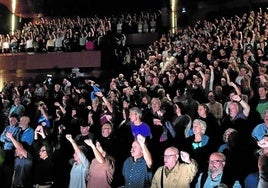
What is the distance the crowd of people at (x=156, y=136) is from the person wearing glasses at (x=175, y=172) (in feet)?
0.04

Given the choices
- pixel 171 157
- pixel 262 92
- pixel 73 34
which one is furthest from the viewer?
pixel 73 34

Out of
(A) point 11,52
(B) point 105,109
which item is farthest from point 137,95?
(A) point 11,52

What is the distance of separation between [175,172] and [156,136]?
1.92 metres

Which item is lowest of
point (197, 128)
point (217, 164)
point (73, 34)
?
point (217, 164)

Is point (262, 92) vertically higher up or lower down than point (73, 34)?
lower down

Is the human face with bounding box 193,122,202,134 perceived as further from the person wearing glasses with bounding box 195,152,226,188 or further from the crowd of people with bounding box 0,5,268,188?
the person wearing glasses with bounding box 195,152,226,188

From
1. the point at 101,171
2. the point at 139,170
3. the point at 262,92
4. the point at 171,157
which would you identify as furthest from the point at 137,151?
the point at 262,92

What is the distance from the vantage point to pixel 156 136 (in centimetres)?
707

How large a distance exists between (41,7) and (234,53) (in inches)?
695

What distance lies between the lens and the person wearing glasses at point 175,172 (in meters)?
5.11

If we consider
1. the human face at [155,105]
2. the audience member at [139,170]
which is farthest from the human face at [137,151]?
the human face at [155,105]

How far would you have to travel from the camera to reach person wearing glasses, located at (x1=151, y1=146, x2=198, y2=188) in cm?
511

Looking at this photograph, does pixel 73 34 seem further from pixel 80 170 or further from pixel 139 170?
pixel 139 170

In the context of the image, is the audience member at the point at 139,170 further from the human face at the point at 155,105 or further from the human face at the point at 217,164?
the human face at the point at 155,105
